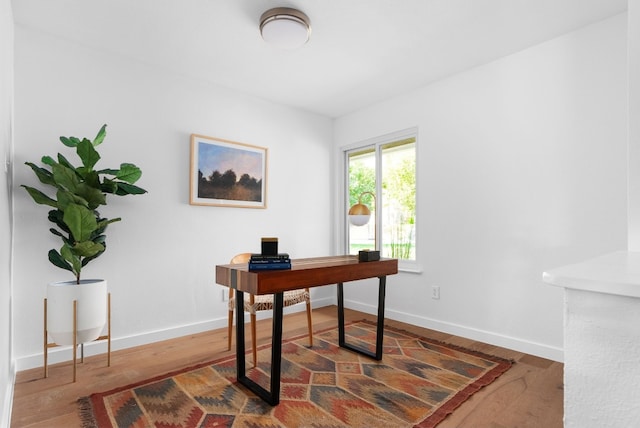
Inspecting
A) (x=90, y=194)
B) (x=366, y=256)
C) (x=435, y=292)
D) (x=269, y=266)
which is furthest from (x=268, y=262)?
(x=435, y=292)

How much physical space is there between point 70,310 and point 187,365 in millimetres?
850

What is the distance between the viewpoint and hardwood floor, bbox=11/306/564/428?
1.84 m

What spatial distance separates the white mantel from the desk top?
1446 mm

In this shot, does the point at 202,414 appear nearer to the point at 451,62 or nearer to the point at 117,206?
the point at 117,206

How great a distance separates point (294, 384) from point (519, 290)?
6.35 feet

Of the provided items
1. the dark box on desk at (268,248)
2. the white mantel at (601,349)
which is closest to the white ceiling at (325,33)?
the dark box on desk at (268,248)

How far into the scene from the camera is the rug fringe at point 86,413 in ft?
5.82

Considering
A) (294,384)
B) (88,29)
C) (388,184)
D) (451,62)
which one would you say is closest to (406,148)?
(388,184)

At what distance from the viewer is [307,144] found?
4.27m

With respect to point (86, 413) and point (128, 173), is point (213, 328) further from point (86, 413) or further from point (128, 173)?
point (128, 173)

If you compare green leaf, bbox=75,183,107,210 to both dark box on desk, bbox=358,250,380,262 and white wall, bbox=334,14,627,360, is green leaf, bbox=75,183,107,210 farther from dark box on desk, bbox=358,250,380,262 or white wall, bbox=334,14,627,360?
white wall, bbox=334,14,627,360

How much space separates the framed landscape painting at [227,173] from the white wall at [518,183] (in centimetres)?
167

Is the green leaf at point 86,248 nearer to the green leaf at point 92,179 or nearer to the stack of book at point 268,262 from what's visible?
the green leaf at point 92,179

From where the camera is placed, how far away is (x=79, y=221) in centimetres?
221
